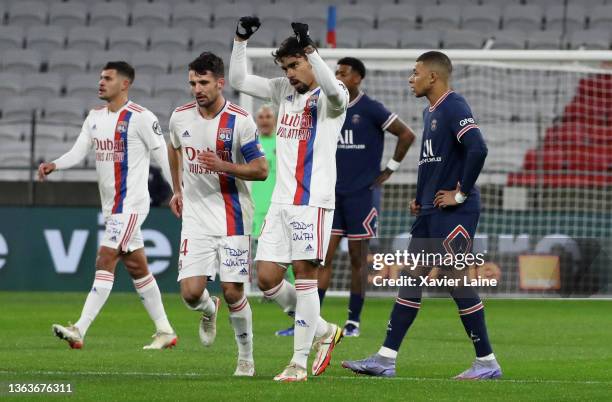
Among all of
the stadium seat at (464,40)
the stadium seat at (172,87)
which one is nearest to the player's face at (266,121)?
the stadium seat at (172,87)

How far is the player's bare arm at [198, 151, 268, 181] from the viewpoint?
300 inches

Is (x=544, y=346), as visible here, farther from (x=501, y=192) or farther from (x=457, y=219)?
(x=501, y=192)

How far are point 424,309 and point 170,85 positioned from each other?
8215 millimetres

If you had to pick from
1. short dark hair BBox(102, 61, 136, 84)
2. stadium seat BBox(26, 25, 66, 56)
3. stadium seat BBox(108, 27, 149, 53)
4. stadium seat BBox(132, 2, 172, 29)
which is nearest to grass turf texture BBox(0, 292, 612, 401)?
short dark hair BBox(102, 61, 136, 84)

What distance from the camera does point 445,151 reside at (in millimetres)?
8117

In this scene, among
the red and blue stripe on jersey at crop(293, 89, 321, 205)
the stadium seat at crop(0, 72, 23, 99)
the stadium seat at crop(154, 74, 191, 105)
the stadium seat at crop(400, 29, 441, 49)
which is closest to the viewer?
the red and blue stripe on jersey at crop(293, 89, 321, 205)

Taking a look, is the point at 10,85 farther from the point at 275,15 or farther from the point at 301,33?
the point at 301,33

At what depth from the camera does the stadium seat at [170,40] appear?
22.8 m

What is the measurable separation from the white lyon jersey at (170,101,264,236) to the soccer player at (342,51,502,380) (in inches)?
41.8

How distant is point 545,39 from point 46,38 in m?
8.51

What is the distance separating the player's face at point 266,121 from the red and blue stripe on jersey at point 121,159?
3.17 meters

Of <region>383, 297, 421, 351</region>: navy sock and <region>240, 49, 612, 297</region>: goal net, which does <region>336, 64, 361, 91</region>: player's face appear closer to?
<region>383, 297, 421, 351</region>: navy sock

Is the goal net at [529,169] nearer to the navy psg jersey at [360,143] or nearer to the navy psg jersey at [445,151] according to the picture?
the navy psg jersey at [360,143]

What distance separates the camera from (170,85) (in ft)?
71.1
